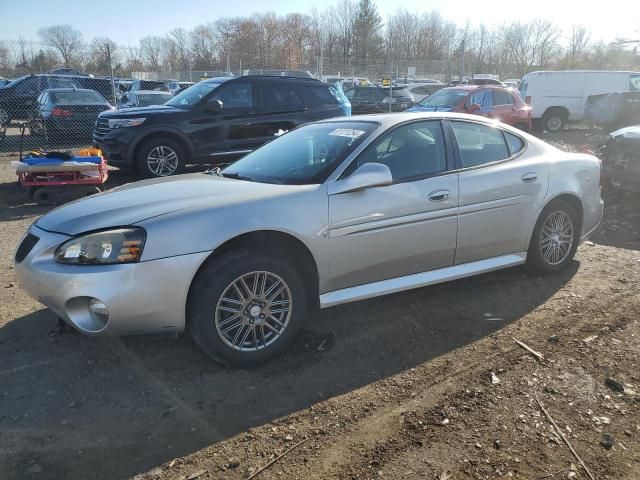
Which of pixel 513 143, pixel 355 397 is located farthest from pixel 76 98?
pixel 355 397

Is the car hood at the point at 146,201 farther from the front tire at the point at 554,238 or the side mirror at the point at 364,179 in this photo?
the front tire at the point at 554,238

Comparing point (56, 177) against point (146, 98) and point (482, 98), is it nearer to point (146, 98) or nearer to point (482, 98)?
point (146, 98)

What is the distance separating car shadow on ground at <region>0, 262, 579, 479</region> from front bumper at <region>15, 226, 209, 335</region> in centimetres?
21

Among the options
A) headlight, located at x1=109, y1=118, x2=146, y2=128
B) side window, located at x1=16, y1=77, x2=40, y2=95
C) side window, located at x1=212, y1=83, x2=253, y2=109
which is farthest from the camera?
side window, located at x1=16, y1=77, x2=40, y2=95

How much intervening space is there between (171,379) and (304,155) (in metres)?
1.89

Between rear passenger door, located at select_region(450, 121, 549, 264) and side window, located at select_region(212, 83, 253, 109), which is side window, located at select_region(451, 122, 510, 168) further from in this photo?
side window, located at select_region(212, 83, 253, 109)

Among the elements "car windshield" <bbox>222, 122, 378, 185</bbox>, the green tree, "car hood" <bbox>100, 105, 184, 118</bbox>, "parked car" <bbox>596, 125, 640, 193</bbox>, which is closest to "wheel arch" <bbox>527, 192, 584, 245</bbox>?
"car windshield" <bbox>222, 122, 378, 185</bbox>

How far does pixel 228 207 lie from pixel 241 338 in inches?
32.6

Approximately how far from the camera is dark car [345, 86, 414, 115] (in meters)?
18.5

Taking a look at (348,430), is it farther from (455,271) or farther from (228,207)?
(455,271)

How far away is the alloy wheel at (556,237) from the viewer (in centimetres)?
470

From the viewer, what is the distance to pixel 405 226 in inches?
147

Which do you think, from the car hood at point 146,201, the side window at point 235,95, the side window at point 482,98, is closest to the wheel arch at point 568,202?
the car hood at point 146,201

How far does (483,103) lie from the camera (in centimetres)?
1363
